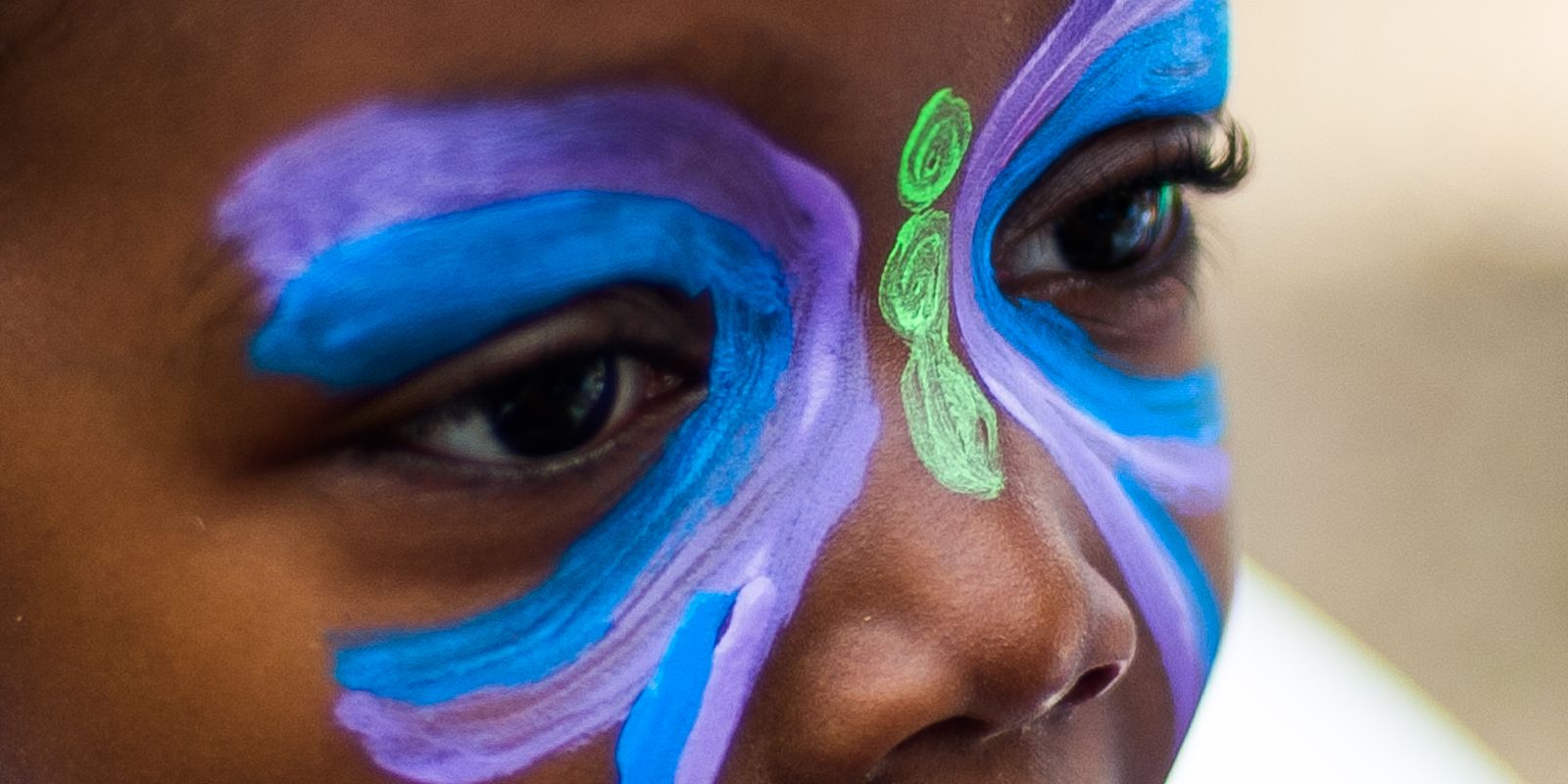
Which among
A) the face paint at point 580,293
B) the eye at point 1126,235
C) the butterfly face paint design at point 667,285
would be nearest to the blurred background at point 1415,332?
the eye at point 1126,235

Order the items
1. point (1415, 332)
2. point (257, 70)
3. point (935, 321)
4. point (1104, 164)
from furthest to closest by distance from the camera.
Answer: point (1415, 332), point (1104, 164), point (935, 321), point (257, 70)

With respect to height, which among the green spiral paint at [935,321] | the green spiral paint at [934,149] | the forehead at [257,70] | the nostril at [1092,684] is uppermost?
the forehead at [257,70]

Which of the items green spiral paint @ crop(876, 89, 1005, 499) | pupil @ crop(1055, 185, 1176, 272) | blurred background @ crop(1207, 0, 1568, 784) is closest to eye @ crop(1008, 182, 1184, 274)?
pupil @ crop(1055, 185, 1176, 272)

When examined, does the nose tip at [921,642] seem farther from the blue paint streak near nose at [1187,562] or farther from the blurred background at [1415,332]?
the blurred background at [1415,332]

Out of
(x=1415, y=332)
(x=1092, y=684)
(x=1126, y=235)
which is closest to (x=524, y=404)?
(x=1092, y=684)

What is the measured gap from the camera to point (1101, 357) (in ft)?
2.94

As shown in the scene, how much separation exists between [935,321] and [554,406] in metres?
0.18

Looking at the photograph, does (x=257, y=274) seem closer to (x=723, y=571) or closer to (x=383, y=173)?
(x=383, y=173)

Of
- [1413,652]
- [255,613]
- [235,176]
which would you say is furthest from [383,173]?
[1413,652]

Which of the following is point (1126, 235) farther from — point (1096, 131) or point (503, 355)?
point (503, 355)

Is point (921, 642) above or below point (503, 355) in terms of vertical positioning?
below

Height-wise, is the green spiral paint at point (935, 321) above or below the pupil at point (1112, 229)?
below

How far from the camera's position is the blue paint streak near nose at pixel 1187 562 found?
2.87 feet

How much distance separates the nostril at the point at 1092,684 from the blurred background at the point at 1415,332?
1255 millimetres
